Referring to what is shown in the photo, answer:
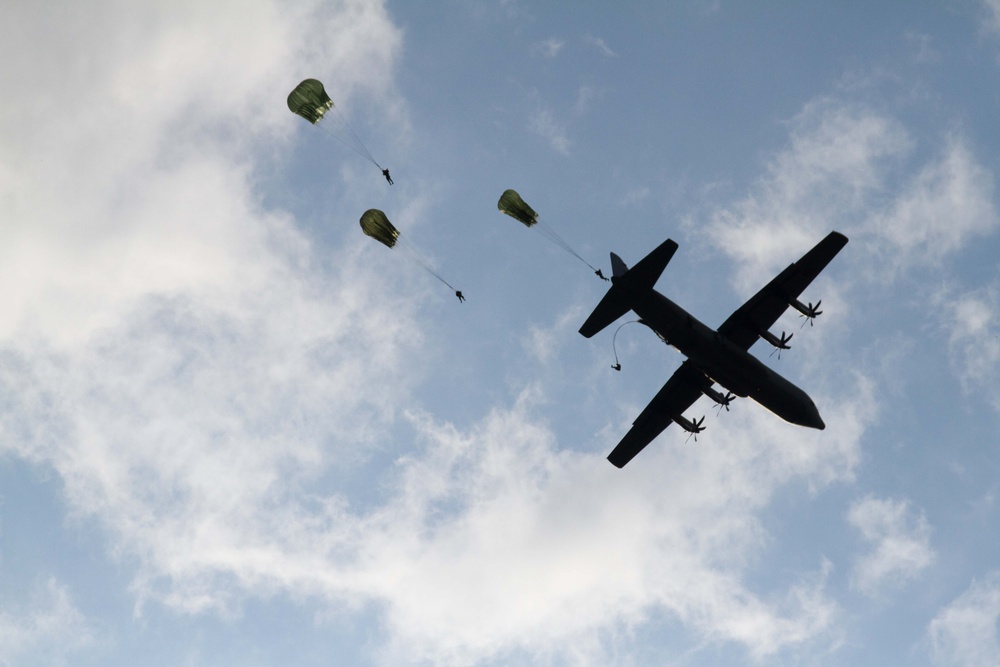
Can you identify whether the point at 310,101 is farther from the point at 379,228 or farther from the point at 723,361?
the point at 723,361

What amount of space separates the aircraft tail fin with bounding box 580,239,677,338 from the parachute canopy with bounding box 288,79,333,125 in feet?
43.0

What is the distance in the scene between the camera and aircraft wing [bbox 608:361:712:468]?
1409 inches

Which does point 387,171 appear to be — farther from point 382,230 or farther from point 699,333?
point 699,333

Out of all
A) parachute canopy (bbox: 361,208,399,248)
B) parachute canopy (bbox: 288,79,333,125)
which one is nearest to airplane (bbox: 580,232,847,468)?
parachute canopy (bbox: 361,208,399,248)

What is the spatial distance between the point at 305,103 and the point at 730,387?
20925 mm

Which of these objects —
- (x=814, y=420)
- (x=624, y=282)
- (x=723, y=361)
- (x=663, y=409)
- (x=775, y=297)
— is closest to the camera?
(x=624, y=282)

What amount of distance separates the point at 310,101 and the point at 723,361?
64.4 feet

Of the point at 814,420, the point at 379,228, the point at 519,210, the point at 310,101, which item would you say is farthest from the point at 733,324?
the point at 310,101

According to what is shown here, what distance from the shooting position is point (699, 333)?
31.2 m

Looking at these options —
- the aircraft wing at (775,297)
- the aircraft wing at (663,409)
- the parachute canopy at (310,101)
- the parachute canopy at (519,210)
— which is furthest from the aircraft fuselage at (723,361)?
the parachute canopy at (310,101)

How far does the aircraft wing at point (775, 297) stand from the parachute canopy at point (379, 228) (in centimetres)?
1455

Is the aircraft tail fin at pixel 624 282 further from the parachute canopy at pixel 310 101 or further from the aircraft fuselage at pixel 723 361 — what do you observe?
the parachute canopy at pixel 310 101

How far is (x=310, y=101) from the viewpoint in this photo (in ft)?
100

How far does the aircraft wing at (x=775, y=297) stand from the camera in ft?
105
